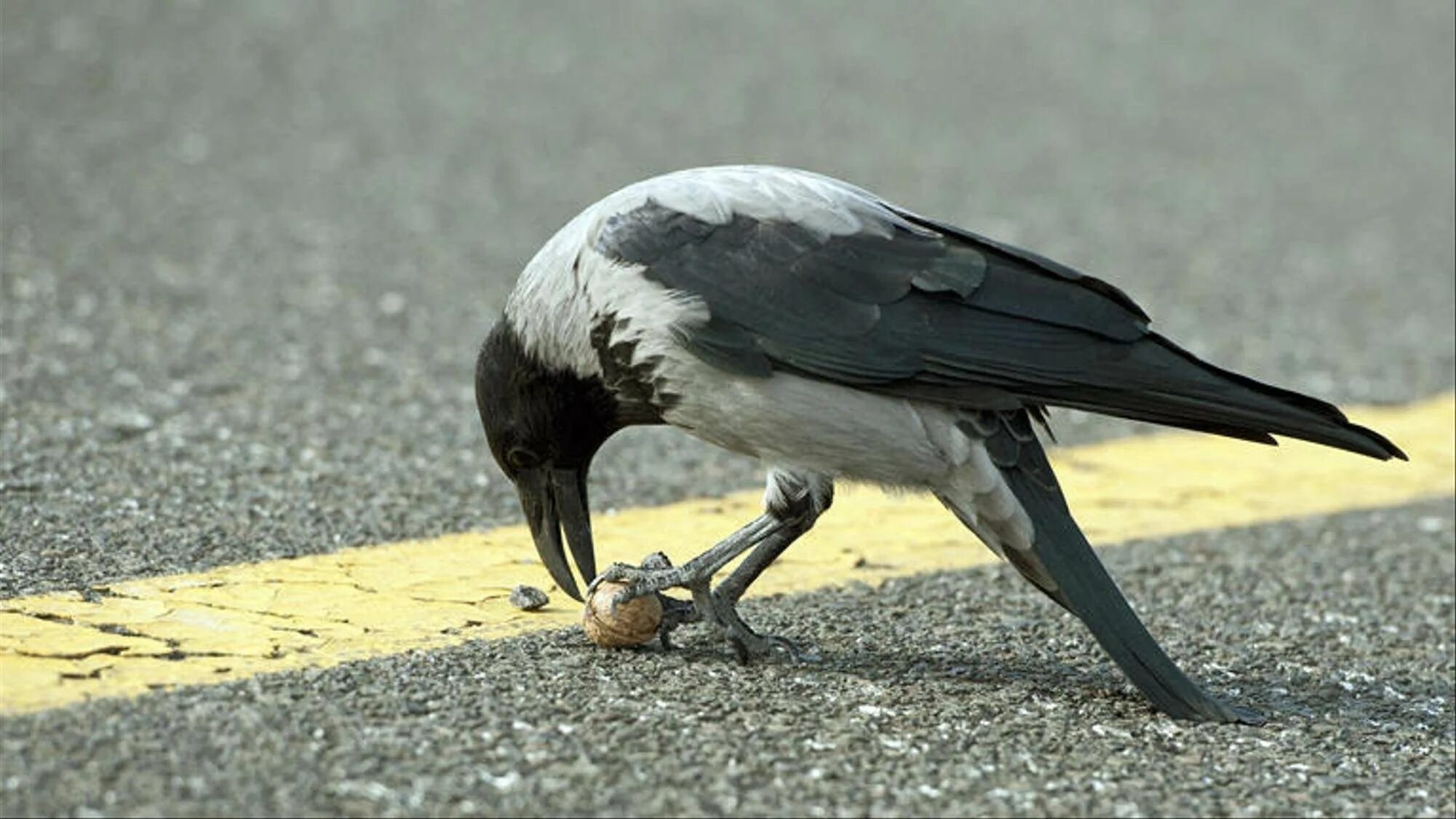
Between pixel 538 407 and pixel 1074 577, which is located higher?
pixel 538 407

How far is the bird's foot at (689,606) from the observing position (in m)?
4.64

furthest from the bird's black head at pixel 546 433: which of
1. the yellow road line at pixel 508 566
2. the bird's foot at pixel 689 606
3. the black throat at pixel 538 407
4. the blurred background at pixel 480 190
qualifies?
the blurred background at pixel 480 190

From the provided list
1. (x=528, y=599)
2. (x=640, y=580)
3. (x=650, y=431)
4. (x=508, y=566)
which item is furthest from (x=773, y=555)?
(x=650, y=431)

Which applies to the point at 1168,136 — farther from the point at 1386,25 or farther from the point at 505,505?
the point at 505,505

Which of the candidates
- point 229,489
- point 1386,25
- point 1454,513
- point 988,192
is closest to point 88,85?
point 988,192

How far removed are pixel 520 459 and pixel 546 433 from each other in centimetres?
14

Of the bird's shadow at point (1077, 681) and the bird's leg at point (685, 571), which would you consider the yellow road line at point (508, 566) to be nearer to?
the bird's leg at point (685, 571)

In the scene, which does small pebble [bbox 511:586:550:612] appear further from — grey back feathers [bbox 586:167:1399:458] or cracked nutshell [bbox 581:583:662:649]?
grey back feathers [bbox 586:167:1399:458]

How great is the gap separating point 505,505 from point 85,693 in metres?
2.29

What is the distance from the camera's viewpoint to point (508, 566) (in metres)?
5.55

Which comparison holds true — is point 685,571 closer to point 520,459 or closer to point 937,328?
point 520,459

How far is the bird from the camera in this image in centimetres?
440

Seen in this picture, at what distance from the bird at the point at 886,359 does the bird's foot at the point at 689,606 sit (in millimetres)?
13

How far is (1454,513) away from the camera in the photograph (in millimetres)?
7047
